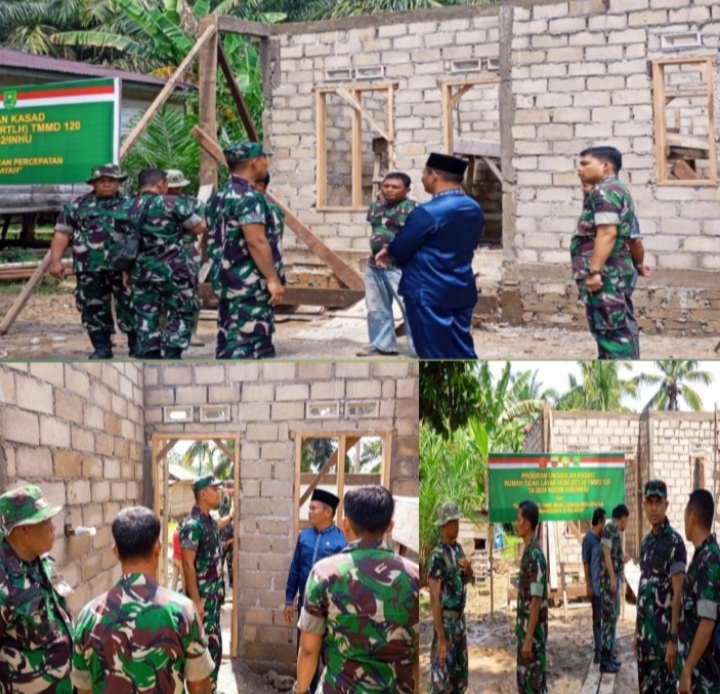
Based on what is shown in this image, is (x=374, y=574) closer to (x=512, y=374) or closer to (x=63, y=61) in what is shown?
(x=512, y=374)

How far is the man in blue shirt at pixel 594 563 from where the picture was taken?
161 inches

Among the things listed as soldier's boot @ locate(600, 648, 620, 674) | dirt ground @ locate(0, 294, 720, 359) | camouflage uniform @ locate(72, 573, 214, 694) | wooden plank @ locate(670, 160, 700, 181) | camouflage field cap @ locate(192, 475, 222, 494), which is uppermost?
wooden plank @ locate(670, 160, 700, 181)

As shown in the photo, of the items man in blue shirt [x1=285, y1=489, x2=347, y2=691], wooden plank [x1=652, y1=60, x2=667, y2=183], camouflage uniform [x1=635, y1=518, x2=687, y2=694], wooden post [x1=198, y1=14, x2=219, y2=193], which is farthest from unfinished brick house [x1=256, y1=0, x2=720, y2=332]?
man in blue shirt [x1=285, y1=489, x2=347, y2=691]

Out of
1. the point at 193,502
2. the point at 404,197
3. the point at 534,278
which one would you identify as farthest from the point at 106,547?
the point at 534,278

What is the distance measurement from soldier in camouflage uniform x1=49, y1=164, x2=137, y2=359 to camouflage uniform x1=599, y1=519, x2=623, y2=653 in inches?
112

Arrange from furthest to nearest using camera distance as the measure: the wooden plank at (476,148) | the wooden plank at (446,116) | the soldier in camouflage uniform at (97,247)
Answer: the wooden plank at (476,148) < the wooden plank at (446,116) < the soldier in camouflage uniform at (97,247)

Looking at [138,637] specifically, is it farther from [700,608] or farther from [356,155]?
[356,155]

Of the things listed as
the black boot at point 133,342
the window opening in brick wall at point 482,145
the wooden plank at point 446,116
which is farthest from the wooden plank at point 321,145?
the black boot at point 133,342

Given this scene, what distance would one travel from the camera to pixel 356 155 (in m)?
10.4

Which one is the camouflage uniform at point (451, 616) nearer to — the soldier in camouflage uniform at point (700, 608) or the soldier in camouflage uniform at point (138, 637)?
the soldier in camouflage uniform at point (700, 608)

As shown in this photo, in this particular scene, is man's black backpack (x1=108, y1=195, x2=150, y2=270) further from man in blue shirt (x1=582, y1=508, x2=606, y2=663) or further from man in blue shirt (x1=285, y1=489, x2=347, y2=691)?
man in blue shirt (x1=582, y1=508, x2=606, y2=663)

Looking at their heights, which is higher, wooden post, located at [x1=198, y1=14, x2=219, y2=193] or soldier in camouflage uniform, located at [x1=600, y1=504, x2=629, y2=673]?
wooden post, located at [x1=198, y1=14, x2=219, y2=193]

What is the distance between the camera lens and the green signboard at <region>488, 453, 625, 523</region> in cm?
409

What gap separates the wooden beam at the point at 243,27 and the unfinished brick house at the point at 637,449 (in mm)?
5621
